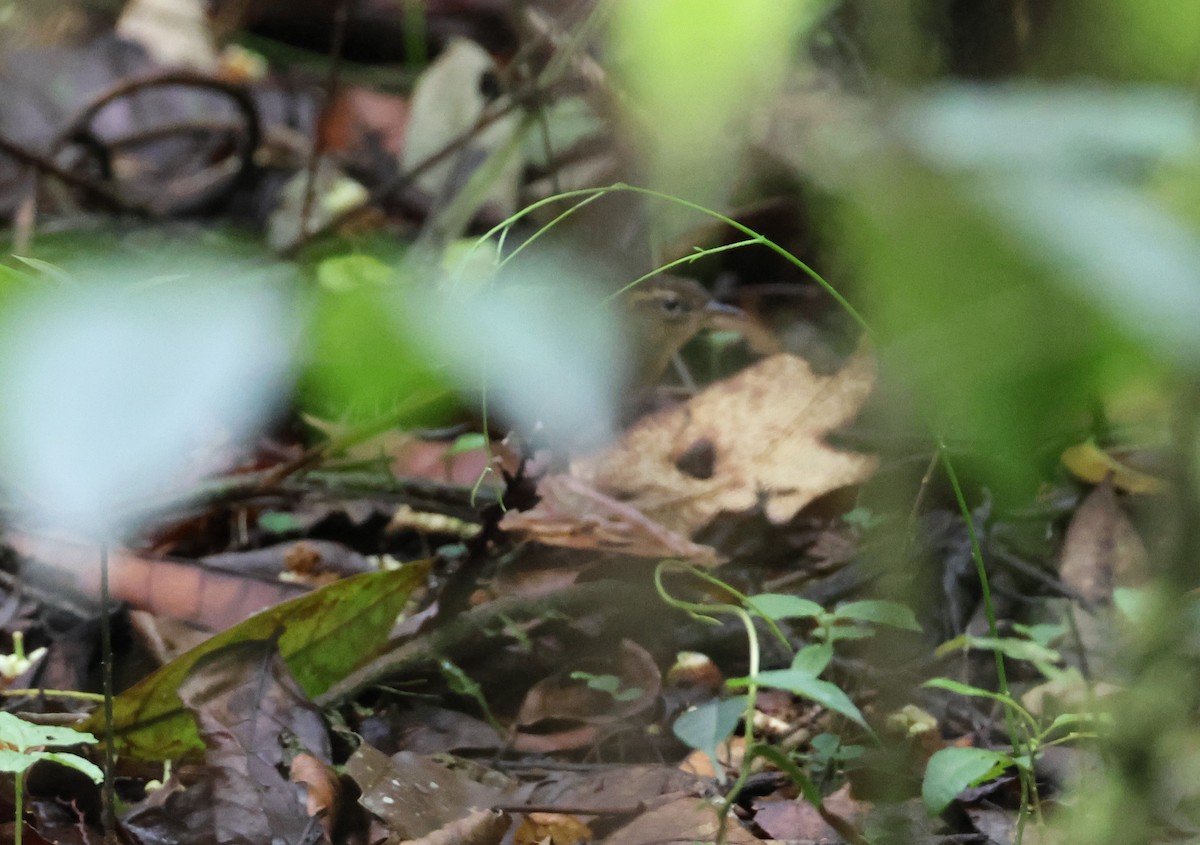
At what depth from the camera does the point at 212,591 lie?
4.67 feet

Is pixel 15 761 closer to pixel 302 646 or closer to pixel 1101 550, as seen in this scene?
pixel 302 646

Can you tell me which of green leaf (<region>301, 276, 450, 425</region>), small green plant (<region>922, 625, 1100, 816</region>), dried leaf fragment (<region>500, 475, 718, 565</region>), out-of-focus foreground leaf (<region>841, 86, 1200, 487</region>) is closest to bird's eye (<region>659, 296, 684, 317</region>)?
dried leaf fragment (<region>500, 475, 718, 565</region>)

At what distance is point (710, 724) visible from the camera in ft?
2.72

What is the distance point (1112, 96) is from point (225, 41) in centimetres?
404

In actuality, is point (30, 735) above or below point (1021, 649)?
above

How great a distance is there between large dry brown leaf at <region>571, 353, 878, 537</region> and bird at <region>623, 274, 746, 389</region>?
0.27 feet

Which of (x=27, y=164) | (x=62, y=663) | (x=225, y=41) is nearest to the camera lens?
(x=62, y=663)

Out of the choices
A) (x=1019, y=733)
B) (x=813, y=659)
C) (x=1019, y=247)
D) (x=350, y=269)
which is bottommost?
(x=1019, y=733)

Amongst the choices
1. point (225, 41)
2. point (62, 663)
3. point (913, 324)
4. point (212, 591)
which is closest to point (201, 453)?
point (212, 591)

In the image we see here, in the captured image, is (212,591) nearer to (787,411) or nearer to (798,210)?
(787,411)

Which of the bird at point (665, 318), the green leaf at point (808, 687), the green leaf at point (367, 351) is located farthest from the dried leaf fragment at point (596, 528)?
the green leaf at point (367, 351)

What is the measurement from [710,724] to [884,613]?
206 millimetres

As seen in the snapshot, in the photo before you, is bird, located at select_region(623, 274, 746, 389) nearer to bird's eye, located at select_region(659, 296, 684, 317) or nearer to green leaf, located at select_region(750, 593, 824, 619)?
bird's eye, located at select_region(659, 296, 684, 317)

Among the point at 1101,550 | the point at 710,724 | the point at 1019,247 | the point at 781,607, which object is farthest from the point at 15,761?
the point at 1101,550
